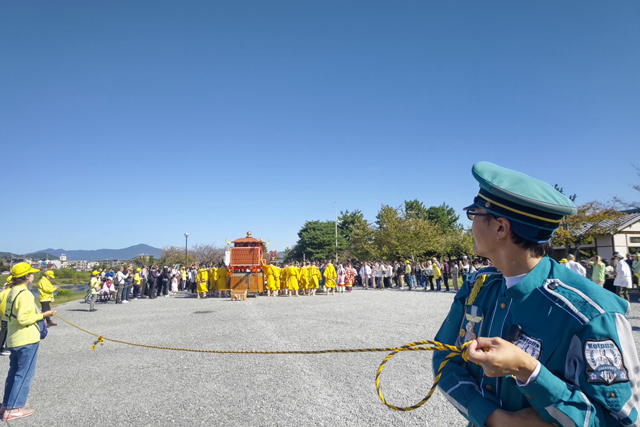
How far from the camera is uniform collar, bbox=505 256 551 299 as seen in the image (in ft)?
4.60

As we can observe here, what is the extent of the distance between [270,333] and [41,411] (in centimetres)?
486

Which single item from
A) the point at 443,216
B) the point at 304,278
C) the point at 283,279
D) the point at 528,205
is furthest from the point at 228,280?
the point at 443,216

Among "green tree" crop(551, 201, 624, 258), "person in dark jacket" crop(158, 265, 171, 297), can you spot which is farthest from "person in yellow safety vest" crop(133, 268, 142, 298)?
"green tree" crop(551, 201, 624, 258)

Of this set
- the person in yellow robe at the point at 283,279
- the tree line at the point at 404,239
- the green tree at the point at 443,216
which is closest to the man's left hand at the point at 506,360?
the person in yellow robe at the point at 283,279

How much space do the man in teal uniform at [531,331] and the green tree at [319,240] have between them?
57.6 metres

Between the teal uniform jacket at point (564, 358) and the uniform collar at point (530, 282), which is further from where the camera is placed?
the uniform collar at point (530, 282)

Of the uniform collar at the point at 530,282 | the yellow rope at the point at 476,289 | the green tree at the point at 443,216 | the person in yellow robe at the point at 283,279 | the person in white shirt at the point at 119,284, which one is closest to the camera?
the uniform collar at the point at 530,282

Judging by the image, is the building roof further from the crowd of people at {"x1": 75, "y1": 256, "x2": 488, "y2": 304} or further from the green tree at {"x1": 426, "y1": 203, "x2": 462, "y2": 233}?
the green tree at {"x1": 426, "y1": 203, "x2": 462, "y2": 233}

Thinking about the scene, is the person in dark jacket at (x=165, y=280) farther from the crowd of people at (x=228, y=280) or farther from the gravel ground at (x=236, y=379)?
the gravel ground at (x=236, y=379)

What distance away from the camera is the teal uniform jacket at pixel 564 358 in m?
1.15

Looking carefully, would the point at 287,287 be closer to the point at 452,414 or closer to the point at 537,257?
the point at 452,414

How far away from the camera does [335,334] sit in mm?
8500

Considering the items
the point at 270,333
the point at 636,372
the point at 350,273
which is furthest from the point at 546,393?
the point at 350,273

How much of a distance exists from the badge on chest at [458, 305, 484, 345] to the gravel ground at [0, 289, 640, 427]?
2.85m
